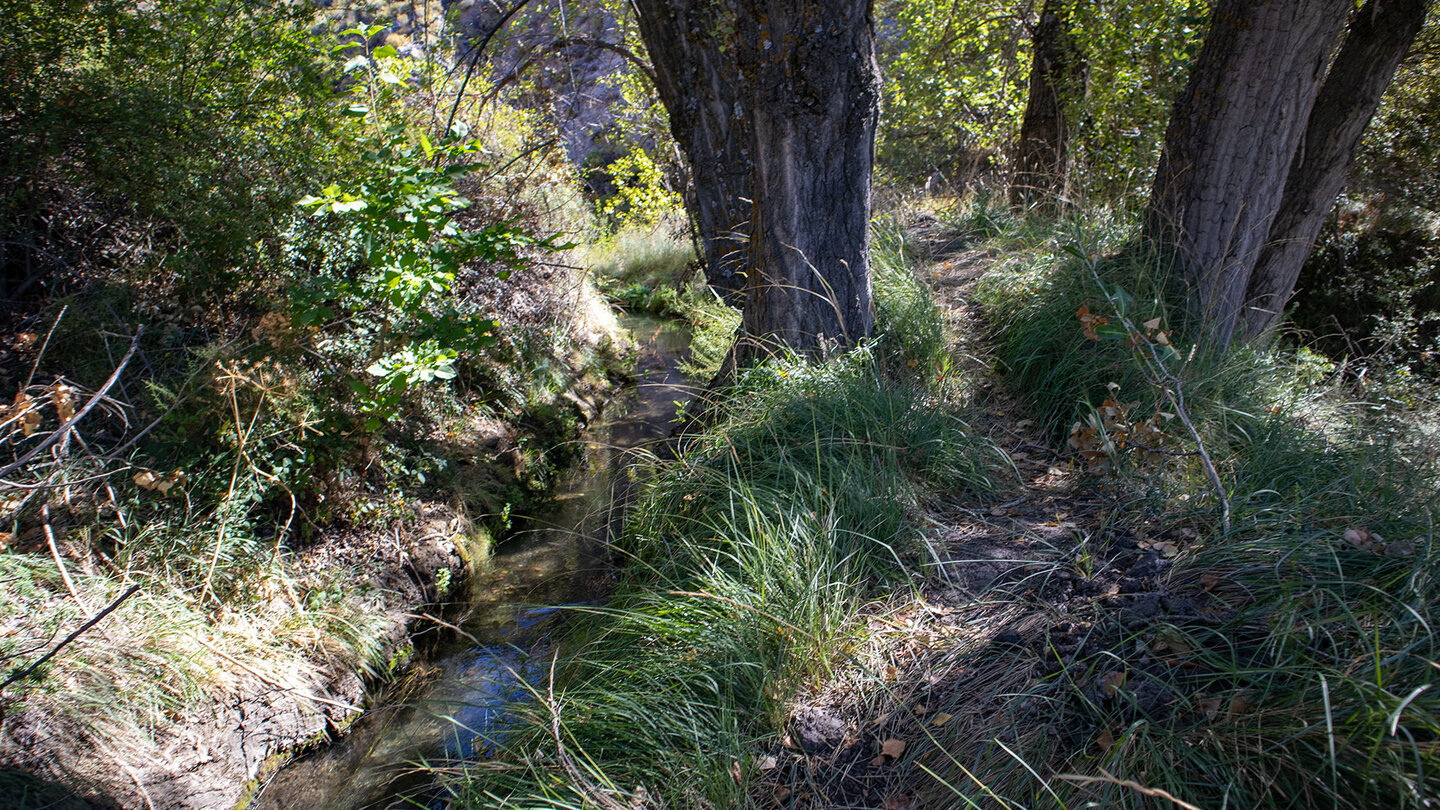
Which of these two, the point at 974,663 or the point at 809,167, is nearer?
the point at 974,663

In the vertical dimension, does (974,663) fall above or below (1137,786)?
below

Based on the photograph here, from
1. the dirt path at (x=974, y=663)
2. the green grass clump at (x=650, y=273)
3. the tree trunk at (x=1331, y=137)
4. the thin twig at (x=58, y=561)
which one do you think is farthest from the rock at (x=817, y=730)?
the green grass clump at (x=650, y=273)

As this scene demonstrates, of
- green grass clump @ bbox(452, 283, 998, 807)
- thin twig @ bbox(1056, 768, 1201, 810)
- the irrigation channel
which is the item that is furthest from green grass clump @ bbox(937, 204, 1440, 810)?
the irrigation channel

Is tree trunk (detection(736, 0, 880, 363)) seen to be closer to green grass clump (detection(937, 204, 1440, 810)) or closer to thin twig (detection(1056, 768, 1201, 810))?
green grass clump (detection(937, 204, 1440, 810))

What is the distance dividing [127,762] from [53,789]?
234 millimetres

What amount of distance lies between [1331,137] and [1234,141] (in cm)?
159

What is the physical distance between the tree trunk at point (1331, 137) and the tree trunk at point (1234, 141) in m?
0.82

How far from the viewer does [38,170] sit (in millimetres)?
4309

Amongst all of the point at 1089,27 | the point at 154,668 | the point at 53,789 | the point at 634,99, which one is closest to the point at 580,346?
the point at 634,99

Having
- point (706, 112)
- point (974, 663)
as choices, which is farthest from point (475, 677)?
point (706, 112)

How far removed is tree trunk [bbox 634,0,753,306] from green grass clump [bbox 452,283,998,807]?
55.2 inches

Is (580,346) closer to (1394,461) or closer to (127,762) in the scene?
(127,762)

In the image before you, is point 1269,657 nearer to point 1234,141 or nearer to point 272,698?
point 1234,141

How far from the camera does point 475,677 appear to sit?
3906mm
